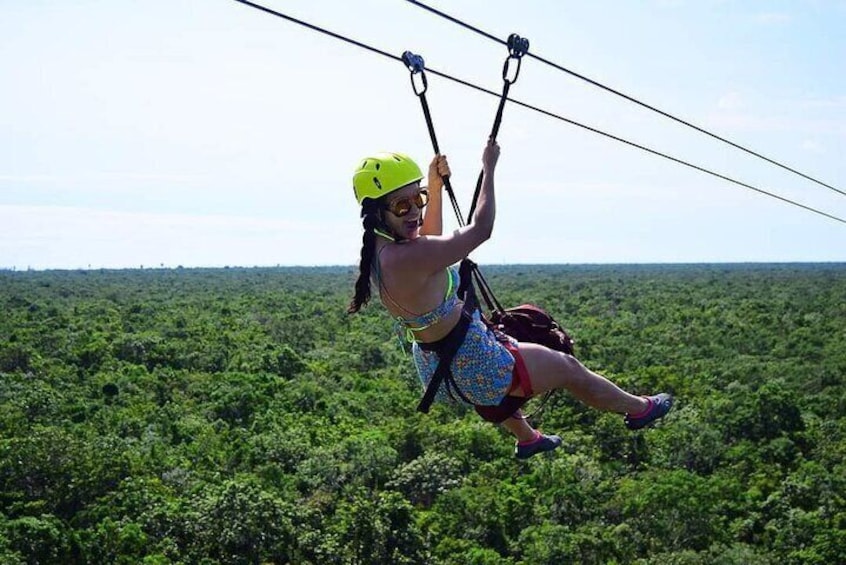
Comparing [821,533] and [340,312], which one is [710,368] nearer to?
[821,533]

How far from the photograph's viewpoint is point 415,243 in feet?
13.6

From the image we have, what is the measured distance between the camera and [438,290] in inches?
170

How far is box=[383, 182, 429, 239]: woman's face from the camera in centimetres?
425

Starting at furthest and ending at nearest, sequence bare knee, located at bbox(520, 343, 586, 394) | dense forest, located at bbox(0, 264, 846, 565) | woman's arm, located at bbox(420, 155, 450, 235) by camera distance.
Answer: dense forest, located at bbox(0, 264, 846, 565) < woman's arm, located at bbox(420, 155, 450, 235) < bare knee, located at bbox(520, 343, 586, 394)

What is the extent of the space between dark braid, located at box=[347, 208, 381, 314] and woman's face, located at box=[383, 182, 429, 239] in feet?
0.22

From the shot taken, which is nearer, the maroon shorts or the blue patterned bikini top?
the blue patterned bikini top

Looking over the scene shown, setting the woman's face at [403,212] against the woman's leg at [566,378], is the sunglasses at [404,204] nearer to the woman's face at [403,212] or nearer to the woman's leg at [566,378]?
the woman's face at [403,212]

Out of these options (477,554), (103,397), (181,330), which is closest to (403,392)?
(103,397)

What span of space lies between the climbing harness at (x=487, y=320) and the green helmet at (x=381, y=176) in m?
→ 0.37

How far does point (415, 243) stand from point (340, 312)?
62.1 m

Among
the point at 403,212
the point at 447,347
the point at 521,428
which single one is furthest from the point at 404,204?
the point at 521,428

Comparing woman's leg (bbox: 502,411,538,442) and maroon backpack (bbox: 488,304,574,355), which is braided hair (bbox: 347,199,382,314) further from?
woman's leg (bbox: 502,411,538,442)

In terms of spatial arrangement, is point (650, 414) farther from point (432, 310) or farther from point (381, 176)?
point (381, 176)

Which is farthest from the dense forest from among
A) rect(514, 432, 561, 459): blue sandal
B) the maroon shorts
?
the maroon shorts
